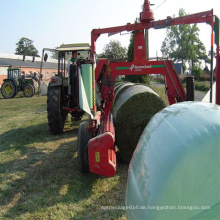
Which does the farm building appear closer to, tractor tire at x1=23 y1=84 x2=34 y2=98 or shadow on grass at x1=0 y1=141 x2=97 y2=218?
tractor tire at x1=23 y1=84 x2=34 y2=98

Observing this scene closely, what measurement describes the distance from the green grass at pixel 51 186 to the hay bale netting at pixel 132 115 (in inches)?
15.4

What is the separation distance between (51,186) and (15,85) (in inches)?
646

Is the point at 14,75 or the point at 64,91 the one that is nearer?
the point at 64,91

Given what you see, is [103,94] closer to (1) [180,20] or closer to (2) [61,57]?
(1) [180,20]

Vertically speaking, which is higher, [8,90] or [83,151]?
[8,90]

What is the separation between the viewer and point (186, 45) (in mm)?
56406

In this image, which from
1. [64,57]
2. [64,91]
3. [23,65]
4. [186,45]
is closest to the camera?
[64,91]

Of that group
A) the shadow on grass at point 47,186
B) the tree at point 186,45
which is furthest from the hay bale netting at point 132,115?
the tree at point 186,45

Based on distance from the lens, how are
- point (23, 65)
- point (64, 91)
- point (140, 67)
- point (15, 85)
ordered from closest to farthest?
point (140, 67)
point (64, 91)
point (15, 85)
point (23, 65)

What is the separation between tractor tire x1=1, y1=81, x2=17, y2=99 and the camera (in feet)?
60.6

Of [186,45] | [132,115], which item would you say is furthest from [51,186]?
[186,45]

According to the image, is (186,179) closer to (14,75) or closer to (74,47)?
(74,47)

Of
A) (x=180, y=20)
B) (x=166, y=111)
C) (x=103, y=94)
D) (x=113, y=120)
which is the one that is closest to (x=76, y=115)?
(x=103, y=94)

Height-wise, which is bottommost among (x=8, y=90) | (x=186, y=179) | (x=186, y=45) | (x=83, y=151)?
(x=83, y=151)
